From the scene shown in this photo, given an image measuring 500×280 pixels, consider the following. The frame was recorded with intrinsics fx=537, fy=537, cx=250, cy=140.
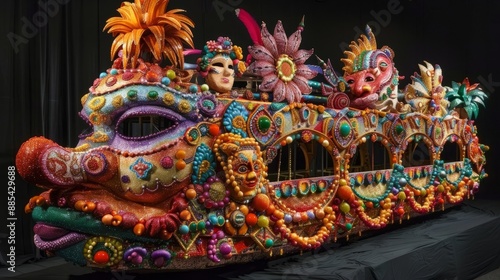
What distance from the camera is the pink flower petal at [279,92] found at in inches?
142

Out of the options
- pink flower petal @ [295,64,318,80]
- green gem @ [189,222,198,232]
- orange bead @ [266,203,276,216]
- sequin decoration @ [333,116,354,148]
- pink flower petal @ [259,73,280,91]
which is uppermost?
pink flower petal @ [295,64,318,80]

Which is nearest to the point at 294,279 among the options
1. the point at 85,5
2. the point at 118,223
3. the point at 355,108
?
the point at 118,223


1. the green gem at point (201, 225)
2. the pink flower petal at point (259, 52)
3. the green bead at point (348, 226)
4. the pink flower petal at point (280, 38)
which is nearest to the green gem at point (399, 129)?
the green bead at point (348, 226)

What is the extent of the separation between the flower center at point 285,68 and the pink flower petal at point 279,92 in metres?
0.04

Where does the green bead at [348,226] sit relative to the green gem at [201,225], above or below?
below

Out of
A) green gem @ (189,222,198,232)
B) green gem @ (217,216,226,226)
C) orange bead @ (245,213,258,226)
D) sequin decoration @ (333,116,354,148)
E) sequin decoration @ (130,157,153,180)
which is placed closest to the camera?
sequin decoration @ (130,157,153,180)

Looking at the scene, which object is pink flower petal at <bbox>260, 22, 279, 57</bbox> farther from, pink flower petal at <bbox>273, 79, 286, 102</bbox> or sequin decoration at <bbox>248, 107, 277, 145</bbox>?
sequin decoration at <bbox>248, 107, 277, 145</bbox>

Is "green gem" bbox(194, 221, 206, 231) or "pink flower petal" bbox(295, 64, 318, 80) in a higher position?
"pink flower petal" bbox(295, 64, 318, 80)

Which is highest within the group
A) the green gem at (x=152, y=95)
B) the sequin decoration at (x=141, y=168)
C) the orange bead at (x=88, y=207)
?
the green gem at (x=152, y=95)

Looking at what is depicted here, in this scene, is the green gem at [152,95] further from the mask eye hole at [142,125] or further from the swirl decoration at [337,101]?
the swirl decoration at [337,101]

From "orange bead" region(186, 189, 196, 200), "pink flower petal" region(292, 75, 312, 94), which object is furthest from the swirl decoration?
"orange bead" region(186, 189, 196, 200)

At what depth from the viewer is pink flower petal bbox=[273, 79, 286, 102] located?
3.60m

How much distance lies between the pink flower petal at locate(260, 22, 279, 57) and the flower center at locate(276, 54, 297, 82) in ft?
0.18

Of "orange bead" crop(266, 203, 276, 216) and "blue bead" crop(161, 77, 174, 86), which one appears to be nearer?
"blue bead" crop(161, 77, 174, 86)
